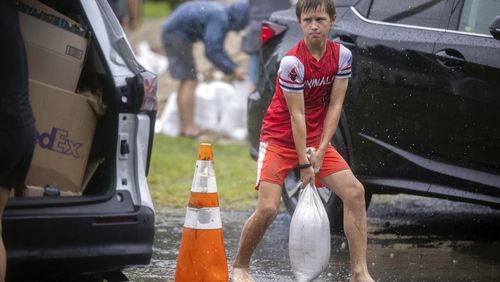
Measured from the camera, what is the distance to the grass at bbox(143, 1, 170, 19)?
36.3 metres

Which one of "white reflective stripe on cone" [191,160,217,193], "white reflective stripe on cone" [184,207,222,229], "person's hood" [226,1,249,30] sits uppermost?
"person's hood" [226,1,249,30]

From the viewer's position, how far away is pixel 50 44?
542 centimetres

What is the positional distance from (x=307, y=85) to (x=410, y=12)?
1.53 meters

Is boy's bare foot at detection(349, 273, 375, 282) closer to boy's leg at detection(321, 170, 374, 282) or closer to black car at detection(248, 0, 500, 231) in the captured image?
boy's leg at detection(321, 170, 374, 282)

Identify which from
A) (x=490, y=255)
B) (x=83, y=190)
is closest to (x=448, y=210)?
(x=490, y=255)

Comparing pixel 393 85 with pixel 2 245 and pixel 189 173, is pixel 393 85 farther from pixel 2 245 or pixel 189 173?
pixel 189 173

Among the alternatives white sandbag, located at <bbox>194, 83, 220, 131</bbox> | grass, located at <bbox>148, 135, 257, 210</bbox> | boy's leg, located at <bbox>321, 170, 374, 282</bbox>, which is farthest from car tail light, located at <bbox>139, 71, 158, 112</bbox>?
white sandbag, located at <bbox>194, 83, 220, 131</bbox>

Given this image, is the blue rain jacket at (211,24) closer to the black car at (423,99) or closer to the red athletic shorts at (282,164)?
the black car at (423,99)

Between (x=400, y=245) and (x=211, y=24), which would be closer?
(x=400, y=245)

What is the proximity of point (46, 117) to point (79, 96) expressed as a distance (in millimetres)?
185

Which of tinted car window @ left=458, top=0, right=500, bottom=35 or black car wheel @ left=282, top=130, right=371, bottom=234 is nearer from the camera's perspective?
tinted car window @ left=458, top=0, right=500, bottom=35

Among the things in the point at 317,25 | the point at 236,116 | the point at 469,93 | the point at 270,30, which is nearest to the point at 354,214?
the point at 317,25

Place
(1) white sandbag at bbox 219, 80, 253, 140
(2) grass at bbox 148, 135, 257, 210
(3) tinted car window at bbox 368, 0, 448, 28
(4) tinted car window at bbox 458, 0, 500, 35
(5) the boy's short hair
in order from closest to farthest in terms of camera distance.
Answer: (5) the boy's short hair
(4) tinted car window at bbox 458, 0, 500, 35
(3) tinted car window at bbox 368, 0, 448, 28
(2) grass at bbox 148, 135, 257, 210
(1) white sandbag at bbox 219, 80, 253, 140

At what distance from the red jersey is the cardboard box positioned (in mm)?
1036
